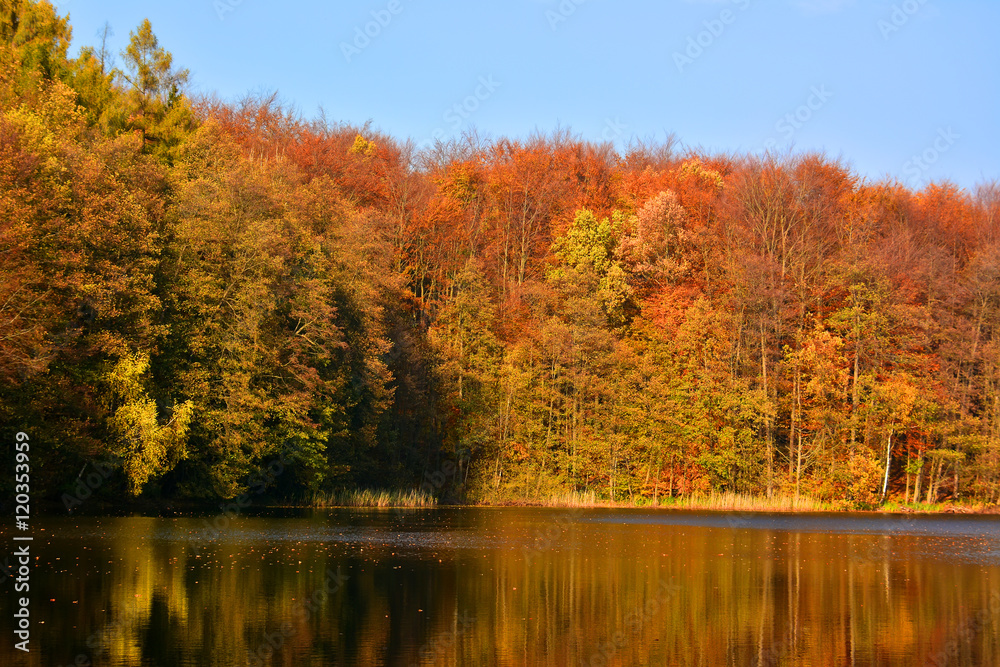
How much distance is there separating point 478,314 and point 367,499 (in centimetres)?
1375

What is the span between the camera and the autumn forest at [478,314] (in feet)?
111

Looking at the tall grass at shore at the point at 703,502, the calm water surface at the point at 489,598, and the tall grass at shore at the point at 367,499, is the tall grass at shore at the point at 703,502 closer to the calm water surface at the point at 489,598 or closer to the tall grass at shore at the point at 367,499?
the tall grass at shore at the point at 367,499

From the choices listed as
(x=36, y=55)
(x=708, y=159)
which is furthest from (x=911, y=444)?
(x=36, y=55)

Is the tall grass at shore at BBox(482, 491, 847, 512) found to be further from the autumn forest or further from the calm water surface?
the calm water surface

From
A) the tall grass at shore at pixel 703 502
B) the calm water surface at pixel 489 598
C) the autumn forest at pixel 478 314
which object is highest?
the autumn forest at pixel 478 314

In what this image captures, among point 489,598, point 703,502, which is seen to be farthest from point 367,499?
point 489,598

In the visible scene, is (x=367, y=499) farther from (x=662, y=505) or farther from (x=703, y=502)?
(x=703, y=502)

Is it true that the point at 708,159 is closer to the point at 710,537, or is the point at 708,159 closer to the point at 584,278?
the point at 584,278

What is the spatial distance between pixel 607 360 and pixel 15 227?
107 feet

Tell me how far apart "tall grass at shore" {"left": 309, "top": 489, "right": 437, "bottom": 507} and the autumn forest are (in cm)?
71

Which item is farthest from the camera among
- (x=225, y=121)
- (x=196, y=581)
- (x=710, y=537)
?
(x=225, y=121)

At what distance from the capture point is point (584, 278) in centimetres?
5422

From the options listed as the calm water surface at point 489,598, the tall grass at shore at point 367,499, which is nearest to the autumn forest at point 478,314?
the tall grass at shore at point 367,499

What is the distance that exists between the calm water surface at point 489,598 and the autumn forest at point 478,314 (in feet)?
24.8
